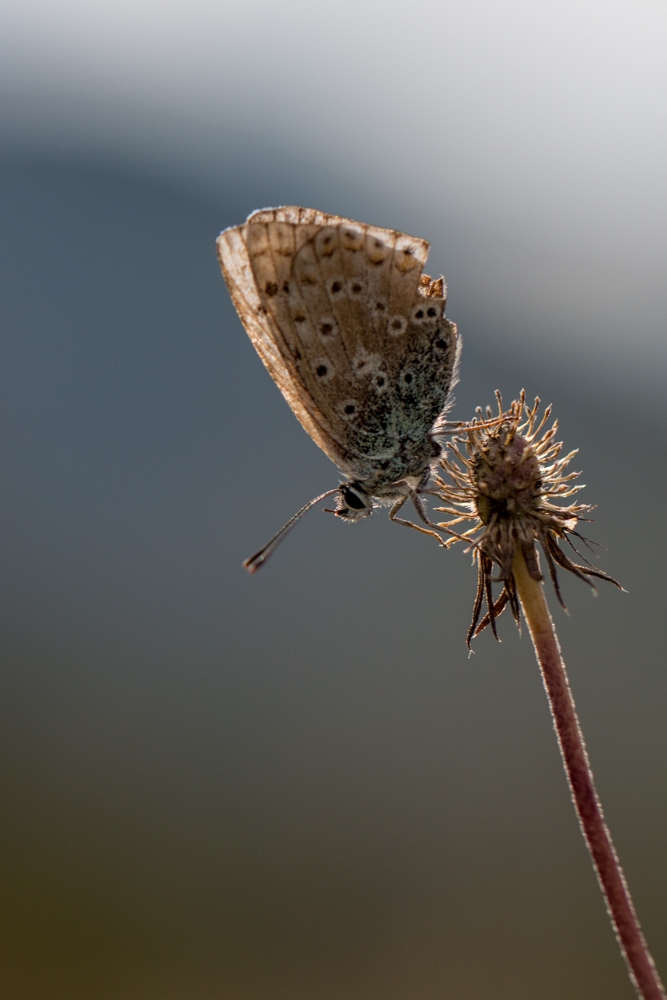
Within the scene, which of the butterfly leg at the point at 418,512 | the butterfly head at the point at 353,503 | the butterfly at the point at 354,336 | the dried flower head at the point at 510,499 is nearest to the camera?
the dried flower head at the point at 510,499

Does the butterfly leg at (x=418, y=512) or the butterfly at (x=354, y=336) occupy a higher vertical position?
the butterfly at (x=354, y=336)

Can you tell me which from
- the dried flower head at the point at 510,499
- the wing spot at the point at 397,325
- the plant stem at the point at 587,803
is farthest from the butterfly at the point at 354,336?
the plant stem at the point at 587,803

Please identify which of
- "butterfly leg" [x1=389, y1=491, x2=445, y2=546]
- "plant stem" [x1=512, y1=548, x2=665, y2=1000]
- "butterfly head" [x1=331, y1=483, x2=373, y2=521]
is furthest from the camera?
"butterfly head" [x1=331, y1=483, x2=373, y2=521]

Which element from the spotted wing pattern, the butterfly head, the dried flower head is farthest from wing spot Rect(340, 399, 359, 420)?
the dried flower head

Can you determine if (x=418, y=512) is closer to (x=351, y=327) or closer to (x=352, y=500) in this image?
(x=352, y=500)

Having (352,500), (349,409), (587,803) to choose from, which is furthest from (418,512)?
(587,803)

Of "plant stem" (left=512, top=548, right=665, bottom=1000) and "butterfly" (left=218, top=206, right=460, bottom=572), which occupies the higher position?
"butterfly" (left=218, top=206, right=460, bottom=572)

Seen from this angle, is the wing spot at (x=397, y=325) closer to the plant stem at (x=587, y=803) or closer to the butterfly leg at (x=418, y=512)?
the butterfly leg at (x=418, y=512)

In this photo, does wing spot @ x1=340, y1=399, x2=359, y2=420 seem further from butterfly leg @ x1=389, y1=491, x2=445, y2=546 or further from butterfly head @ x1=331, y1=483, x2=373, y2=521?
butterfly leg @ x1=389, y1=491, x2=445, y2=546
